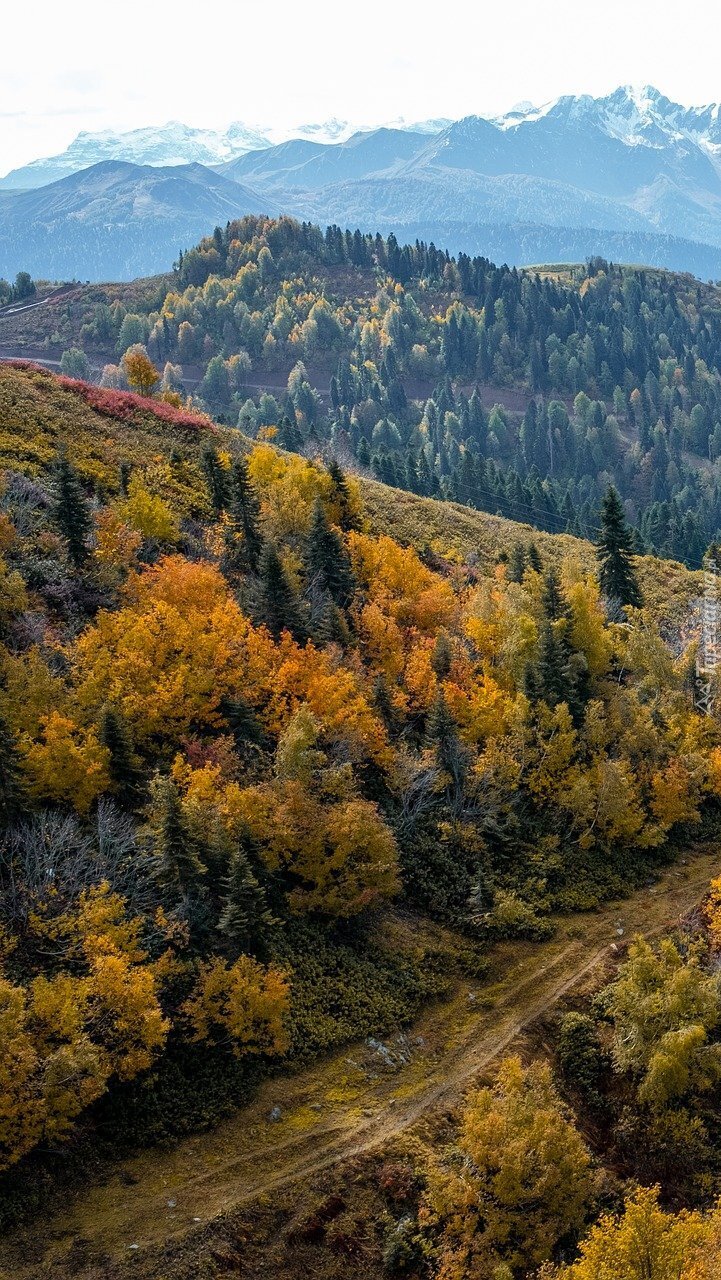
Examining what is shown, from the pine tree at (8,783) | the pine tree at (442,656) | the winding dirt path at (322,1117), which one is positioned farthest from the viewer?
the pine tree at (442,656)

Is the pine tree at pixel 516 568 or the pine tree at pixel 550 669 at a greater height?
the pine tree at pixel 516 568

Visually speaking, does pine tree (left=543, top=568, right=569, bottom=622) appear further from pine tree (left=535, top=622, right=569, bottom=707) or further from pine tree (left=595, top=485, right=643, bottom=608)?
pine tree (left=595, top=485, right=643, bottom=608)

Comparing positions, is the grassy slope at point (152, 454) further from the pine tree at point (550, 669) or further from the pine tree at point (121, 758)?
the pine tree at point (121, 758)

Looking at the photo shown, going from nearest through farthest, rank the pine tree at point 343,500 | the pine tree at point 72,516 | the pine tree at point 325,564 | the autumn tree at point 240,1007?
the autumn tree at point 240,1007, the pine tree at point 72,516, the pine tree at point 325,564, the pine tree at point 343,500

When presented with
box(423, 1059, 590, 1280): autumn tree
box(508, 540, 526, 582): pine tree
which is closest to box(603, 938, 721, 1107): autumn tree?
box(423, 1059, 590, 1280): autumn tree

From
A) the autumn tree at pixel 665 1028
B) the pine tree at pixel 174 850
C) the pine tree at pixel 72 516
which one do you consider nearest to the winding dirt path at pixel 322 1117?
the autumn tree at pixel 665 1028
